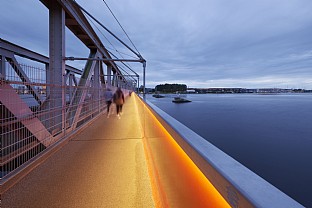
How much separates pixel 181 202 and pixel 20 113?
2.82 m

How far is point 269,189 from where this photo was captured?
0.84 meters

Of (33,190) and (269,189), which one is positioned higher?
(269,189)

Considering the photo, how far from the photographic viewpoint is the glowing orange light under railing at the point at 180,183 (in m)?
A: 1.25

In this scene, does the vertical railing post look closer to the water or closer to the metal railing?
the metal railing

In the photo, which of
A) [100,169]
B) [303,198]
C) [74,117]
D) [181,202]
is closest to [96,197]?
[100,169]

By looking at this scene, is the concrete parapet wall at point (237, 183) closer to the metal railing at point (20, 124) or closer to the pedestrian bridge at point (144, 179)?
the pedestrian bridge at point (144, 179)

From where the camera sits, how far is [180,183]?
5.02 ft

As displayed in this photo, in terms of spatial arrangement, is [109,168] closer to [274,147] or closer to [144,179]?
[144,179]

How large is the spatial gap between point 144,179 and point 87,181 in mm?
772

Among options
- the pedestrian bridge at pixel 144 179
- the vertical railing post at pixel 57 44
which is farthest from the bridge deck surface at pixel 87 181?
the vertical railing post at pixel 57 44

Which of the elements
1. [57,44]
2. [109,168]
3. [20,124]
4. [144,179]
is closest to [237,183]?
[144,179]

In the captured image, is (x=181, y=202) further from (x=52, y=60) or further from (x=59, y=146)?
(x=52, y=60)

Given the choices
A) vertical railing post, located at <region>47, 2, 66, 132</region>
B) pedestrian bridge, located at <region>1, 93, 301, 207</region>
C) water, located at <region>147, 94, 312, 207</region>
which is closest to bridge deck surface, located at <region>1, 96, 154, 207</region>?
pedestrian bridge, located at <region>1, 93, 301, 207</region>

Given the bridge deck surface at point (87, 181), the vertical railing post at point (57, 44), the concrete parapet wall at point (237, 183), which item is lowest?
the bridge deck surface at point (87, 181)
